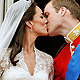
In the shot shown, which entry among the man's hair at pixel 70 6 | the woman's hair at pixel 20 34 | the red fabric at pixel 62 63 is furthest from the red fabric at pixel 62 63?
the woman's hair at pixel 20 34

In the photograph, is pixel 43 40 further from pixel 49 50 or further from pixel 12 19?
pixel 12 19

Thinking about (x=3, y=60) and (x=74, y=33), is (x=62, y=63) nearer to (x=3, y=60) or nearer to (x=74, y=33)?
(x=74, y=33)

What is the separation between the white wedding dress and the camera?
176 centimetres

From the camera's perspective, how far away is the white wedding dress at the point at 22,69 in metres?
1.76

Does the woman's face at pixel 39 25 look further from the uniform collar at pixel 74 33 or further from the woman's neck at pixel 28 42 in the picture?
the uniform collar at pixel 74 33

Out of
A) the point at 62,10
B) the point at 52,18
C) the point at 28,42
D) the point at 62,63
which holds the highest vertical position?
the point at 62,10

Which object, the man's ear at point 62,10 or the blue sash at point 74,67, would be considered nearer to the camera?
the blue sash at point 74,67

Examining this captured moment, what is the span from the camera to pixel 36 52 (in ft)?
6.51

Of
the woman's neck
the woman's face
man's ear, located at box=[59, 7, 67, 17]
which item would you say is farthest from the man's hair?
the woman's neck

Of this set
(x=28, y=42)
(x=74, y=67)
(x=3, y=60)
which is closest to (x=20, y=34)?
(x=28, y=42)

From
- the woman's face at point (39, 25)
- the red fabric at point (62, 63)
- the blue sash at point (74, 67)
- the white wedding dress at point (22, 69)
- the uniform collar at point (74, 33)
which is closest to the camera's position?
the blue sash at point (74, 67)

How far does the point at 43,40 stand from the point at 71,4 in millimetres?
1580

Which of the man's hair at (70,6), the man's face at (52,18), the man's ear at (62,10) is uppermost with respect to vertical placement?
the man's hair at (70,6)

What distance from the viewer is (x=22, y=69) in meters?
1.81
